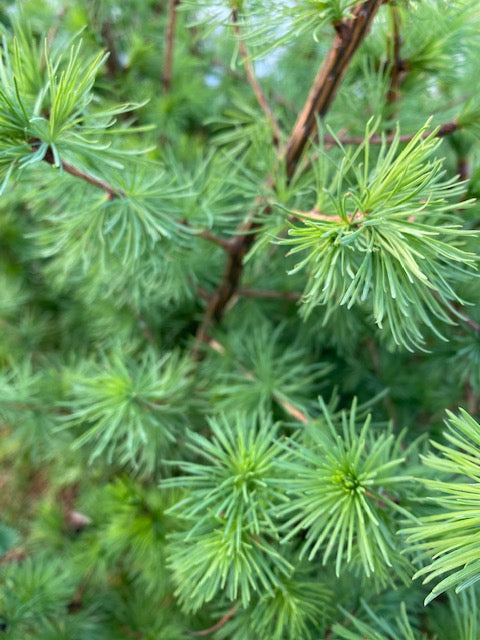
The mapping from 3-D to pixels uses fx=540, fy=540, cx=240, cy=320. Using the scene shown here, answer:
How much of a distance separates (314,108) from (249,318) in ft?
0.69

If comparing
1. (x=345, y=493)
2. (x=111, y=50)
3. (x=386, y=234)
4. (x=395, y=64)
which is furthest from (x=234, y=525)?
(x=111, y=50)

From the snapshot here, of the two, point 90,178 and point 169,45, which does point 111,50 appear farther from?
point 90,178

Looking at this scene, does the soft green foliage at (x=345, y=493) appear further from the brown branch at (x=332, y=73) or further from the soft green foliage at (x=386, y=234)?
the brown branch at (x=332, y=73)

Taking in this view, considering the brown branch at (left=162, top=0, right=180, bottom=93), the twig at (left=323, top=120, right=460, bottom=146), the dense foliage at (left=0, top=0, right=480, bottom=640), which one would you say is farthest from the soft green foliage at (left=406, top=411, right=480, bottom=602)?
the brown branch at (left=162, top=0, right=180, bottom=93)

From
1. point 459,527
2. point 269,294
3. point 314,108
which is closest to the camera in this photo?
point 459,527

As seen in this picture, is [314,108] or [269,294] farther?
[269,294]

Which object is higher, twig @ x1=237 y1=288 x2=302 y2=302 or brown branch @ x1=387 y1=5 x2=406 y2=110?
brown branch @ x1=387 y1=5 x2=406 y2=110

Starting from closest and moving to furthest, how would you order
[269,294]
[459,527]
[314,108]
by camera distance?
1. [459,527]
2. [314,108]
3. [269,294]

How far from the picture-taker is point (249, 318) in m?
0.51

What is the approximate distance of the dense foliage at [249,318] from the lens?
272 mm

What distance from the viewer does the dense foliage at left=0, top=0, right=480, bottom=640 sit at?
27 centimetres

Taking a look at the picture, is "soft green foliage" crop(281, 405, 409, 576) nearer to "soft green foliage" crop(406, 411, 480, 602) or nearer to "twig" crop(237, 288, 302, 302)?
"soft green foliage" crop(406, 411, 480, 602)

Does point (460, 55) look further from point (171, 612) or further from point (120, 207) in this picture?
point (171, 612)

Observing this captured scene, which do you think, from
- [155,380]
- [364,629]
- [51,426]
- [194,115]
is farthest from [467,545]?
[194,115]
